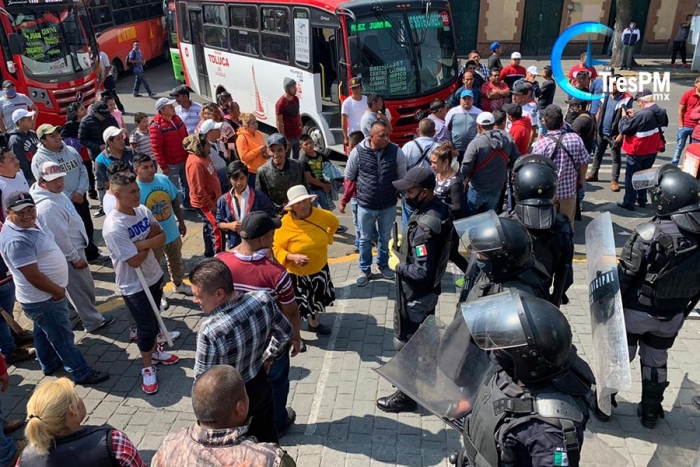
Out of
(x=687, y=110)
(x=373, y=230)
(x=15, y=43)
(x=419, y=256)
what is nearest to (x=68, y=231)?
(x=373, y=230)

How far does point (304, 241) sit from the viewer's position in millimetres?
4684

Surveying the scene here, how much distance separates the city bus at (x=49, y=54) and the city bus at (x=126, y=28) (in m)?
4.01

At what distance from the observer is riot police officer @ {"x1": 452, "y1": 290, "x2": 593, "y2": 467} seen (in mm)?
2195

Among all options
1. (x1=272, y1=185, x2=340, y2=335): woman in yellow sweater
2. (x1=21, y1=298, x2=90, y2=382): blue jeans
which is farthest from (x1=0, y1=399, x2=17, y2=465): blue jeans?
(x1=272, y1=185, x2=340, y2=335): woman in yellow sweater

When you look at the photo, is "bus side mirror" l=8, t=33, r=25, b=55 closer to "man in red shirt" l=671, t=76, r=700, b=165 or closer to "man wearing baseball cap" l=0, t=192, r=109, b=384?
"man wearing baseball cap" l=0, t=192, r=109, b=384

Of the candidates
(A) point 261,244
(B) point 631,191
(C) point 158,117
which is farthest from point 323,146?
(A) point 261,244

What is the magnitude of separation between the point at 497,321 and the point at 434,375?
3.60ft

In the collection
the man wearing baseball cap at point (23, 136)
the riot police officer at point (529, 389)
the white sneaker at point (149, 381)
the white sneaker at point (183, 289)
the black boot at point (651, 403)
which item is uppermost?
the riot police officer at point (529, 389)

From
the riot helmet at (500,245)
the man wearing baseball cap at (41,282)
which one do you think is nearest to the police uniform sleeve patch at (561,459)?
the riot helmet at (500,245)

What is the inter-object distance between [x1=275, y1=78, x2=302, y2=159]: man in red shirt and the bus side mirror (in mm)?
6538

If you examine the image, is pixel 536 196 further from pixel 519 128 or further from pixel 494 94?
pixel 494 94

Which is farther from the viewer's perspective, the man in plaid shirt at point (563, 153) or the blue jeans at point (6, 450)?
the man in plaid shirt at point (563, 153)

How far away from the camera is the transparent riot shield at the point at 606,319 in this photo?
10.5 ft

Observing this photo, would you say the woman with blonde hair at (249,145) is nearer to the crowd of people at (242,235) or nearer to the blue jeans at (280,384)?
the crowd of people at (242,235)
